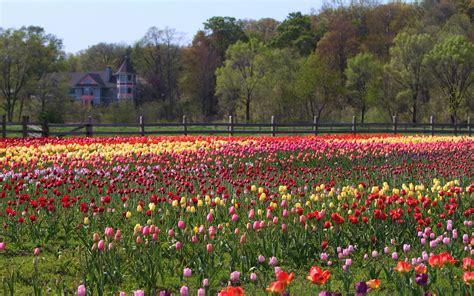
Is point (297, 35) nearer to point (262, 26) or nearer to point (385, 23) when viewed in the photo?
→ point (385, 23)

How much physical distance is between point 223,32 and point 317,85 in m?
23.4

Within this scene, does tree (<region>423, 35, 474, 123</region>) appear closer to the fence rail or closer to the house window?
the fence rail

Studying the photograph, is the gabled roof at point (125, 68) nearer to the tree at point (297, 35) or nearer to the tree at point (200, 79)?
the tree at point (200, 79)

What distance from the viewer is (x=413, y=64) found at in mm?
57656

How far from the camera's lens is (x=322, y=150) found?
1567cm

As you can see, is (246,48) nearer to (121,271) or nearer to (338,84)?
(338,84)

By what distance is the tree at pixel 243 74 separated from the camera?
63641mm

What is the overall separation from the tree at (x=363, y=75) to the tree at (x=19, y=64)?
103 feet

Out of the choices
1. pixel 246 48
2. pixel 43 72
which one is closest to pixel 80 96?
pixel 43 72

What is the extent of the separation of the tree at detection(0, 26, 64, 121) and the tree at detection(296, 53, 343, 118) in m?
26.5

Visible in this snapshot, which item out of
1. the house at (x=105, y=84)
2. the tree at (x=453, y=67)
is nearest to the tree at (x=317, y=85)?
the tree at (x=453, y=67)

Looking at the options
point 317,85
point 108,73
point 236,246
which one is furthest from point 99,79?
point 236,246

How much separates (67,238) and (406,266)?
452cm

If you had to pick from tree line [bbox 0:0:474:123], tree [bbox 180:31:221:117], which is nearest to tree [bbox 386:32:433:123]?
tree line [bbox 0:0:474:123]
